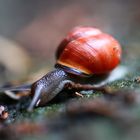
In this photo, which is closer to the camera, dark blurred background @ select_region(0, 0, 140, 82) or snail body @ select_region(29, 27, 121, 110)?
snail body @ select_region(29, 27, 121, 110)

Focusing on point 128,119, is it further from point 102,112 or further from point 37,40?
point 37,40

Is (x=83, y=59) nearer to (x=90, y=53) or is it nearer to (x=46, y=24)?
(x=90, y=53)

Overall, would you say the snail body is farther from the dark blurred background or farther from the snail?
the dark blurred background

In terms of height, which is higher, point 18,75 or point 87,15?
point 87,15

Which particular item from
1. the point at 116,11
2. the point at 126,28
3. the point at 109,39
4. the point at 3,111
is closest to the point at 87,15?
the point at 116,11

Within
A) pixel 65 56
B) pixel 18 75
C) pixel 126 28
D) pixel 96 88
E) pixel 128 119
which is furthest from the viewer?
pixel 126 28

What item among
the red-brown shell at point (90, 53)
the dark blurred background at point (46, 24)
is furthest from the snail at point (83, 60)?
the dark blurred background at point (46, 24)

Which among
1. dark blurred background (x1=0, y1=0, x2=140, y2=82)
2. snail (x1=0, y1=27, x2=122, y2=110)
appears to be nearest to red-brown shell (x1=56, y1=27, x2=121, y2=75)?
snail (x1=0, y1=27, x2=122, y2=110)
